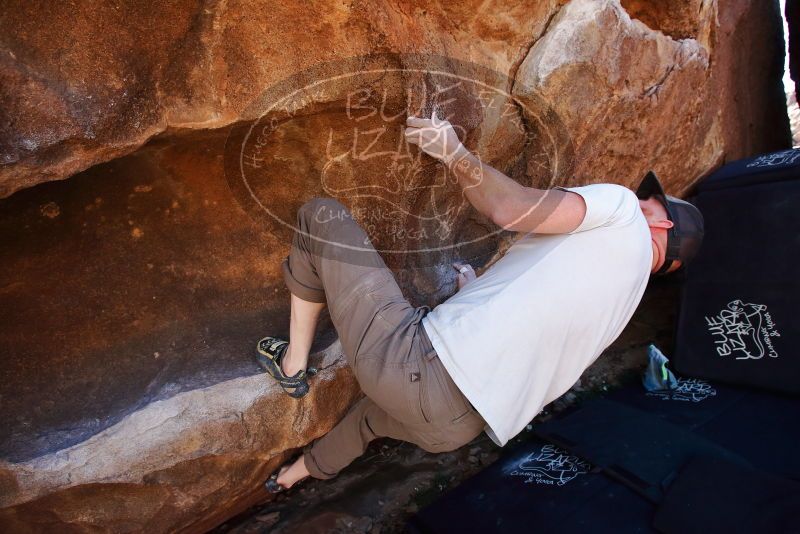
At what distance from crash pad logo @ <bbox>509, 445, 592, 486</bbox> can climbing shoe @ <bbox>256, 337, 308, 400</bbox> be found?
0.85 metres

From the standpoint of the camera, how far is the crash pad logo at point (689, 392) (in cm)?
213

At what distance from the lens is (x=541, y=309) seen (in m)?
1.12

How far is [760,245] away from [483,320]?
1645mm

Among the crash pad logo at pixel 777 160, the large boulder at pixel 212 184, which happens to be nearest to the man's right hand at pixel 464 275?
the large boulder at pixel 212 184

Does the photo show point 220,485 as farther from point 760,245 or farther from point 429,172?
point 760,245

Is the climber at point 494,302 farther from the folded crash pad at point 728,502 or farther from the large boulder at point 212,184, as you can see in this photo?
the folded crash pad at point 728,502

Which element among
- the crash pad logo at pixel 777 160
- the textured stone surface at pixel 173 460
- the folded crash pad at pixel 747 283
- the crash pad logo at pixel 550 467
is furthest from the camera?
the crash pad logo at pixel 777 160

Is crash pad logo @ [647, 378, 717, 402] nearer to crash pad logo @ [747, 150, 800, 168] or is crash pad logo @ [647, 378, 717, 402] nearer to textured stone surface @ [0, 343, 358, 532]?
crash pad logo @ [747, 150, 800, 168]

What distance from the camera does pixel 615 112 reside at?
1.79 meters

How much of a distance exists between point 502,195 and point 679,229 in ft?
1.60

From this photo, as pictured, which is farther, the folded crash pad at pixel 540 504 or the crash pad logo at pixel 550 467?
the crash pad logo at pixel 550 467

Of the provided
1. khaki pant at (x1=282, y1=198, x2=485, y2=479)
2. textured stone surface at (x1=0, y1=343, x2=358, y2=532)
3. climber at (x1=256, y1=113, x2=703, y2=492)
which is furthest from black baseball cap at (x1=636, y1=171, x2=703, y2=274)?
textured stone surface at (x1=0, y1=343, x2=358, y2=532)

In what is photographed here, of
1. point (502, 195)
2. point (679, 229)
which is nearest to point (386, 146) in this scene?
point (502, 195)

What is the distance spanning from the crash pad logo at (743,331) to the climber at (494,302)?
44.4 inches
